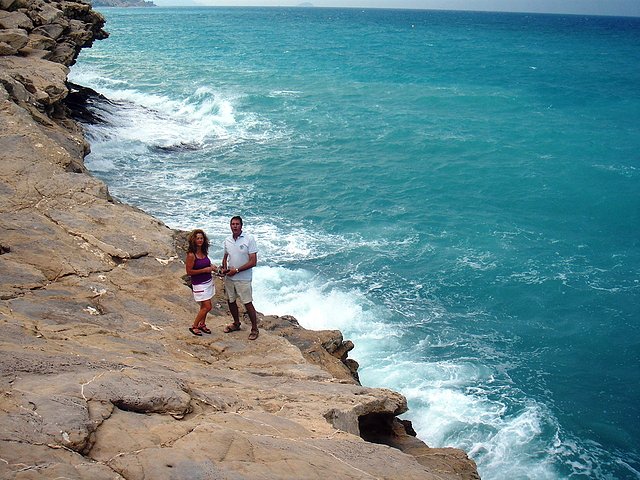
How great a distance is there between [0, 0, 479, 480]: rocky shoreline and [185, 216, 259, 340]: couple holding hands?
1.15 ft

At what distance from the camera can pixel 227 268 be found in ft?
27.7

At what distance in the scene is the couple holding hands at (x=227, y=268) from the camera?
8.09 metres

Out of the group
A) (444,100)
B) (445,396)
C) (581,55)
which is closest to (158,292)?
(445,396)

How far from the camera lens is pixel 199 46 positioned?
6912 cm

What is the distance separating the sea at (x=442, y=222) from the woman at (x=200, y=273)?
17.2 ft

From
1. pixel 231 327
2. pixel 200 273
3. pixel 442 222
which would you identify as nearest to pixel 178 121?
pixel 442 222

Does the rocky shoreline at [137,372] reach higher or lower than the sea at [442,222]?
higher

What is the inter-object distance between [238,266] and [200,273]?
0.52m

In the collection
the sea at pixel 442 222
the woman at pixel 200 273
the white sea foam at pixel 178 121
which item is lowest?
the sea at pixel 442 222

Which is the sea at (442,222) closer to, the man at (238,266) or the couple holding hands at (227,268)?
the man at (238,266)

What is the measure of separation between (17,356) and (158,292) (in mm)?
3516

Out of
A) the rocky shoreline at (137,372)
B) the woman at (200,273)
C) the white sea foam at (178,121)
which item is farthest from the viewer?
the white sea foam at (178,121)

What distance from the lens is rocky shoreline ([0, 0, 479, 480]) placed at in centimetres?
468

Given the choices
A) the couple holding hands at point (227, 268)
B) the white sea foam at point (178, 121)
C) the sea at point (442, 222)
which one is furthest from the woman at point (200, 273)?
the white sea foam at point (178, 121)
